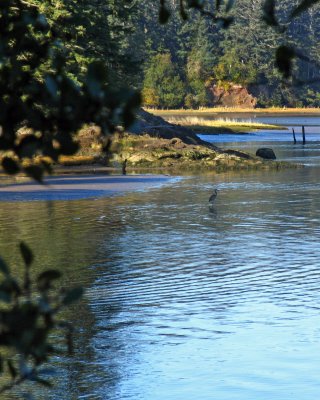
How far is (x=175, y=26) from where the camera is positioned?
180 metres

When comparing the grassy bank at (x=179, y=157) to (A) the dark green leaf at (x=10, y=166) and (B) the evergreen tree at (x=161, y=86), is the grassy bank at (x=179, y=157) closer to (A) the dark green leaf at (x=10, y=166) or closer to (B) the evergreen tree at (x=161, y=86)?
(A) the dark green leaf at (x=10, y=166)

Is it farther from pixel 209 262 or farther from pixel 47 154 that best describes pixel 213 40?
pixel 47 154

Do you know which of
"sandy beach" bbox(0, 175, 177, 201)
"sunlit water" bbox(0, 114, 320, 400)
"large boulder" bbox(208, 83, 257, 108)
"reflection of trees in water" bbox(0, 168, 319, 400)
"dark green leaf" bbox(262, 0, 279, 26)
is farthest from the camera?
"large boulder" bbox(208, 83, 257, 108)

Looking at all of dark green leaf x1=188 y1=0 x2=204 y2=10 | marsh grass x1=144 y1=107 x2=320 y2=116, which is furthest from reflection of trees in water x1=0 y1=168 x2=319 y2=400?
marsh grass x1=144 y1=107 x2=320 y2=116

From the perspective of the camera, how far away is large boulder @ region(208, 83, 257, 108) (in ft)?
575

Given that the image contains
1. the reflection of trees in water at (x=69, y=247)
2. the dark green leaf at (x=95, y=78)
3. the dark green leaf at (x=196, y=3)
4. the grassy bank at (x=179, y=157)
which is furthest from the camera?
the grassy bank at (x=179, y=157)

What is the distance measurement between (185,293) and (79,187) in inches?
922

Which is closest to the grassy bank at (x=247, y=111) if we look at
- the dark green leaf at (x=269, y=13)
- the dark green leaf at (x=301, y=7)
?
the dark green leaf at (x=269, y=13)

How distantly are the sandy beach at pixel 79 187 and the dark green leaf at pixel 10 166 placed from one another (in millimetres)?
31726

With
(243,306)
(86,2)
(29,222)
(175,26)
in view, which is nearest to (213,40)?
(175,26)

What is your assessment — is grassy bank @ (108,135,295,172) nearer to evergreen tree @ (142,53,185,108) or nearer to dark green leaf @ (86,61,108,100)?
dark green leaf @ (86,61,108,100)

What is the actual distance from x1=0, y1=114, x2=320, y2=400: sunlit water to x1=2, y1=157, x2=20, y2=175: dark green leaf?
7.92 meters

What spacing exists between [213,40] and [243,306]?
163 meters

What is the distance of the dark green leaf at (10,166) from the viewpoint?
459cm
